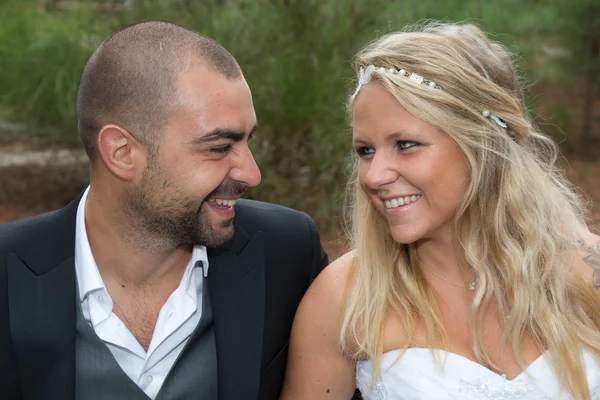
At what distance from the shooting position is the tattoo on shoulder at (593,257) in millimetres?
2789

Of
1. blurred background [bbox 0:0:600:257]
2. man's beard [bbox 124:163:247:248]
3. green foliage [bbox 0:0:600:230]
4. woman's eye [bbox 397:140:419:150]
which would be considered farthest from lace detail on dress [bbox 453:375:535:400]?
green foliage [bbox 0:0:600:230]

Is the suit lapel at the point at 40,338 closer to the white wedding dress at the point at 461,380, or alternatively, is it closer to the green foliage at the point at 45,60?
the white wedding dress at the point at 461,380

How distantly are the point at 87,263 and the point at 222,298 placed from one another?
45cm

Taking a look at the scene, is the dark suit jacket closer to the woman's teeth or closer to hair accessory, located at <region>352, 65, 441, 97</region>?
the woman's teeth

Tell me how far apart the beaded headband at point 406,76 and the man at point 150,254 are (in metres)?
0.39

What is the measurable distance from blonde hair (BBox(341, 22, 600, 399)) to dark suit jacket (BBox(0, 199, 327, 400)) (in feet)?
0.85

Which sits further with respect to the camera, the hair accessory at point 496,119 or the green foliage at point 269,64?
the green foliage at point 269,64

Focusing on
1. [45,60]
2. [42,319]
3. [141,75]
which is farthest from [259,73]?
[42,319]

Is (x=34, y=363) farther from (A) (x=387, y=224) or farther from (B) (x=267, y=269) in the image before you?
(A) (x=387, y=224)

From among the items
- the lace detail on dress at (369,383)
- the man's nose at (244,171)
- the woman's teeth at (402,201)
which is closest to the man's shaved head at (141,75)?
the man's nose at (244,171)

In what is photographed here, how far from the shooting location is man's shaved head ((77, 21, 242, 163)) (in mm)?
2746

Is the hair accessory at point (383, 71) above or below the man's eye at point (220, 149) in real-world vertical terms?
above

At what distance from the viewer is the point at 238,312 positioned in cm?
284

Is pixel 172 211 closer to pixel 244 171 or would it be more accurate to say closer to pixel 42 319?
pixel 244 171
